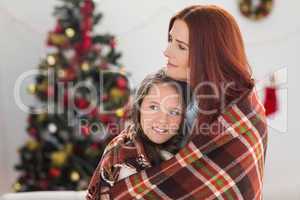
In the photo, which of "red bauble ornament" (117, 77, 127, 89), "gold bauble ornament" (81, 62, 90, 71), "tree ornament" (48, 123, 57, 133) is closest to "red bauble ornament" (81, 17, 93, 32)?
"gold bauble ornament" (81, 62, 90, 71)

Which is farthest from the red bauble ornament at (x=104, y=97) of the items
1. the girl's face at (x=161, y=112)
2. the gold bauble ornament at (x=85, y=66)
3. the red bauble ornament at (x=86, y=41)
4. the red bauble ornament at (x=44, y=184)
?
the girl's face at (x=161, y=112)

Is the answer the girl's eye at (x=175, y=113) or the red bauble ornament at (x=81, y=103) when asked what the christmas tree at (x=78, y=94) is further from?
the girl's eye at (x=175, y=113)

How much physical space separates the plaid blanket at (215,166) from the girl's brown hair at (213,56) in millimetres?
35

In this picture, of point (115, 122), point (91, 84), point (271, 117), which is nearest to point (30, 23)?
point (91, 84)

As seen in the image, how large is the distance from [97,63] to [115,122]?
345mm

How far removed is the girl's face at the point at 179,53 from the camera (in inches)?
43.3

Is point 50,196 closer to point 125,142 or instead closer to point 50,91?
point 125,142

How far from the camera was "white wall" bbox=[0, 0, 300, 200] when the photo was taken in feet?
9.18

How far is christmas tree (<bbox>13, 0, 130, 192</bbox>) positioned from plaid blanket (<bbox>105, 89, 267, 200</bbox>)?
138 cm

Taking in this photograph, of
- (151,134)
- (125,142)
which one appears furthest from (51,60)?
(151,134)

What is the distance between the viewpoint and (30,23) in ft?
9.57

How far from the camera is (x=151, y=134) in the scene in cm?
114

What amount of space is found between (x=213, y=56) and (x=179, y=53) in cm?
9

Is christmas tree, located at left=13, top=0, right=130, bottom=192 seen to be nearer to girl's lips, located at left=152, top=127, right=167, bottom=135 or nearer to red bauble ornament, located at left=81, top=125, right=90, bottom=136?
red bauble ornament, located at left=81, top=125, right=90, bottom=136
